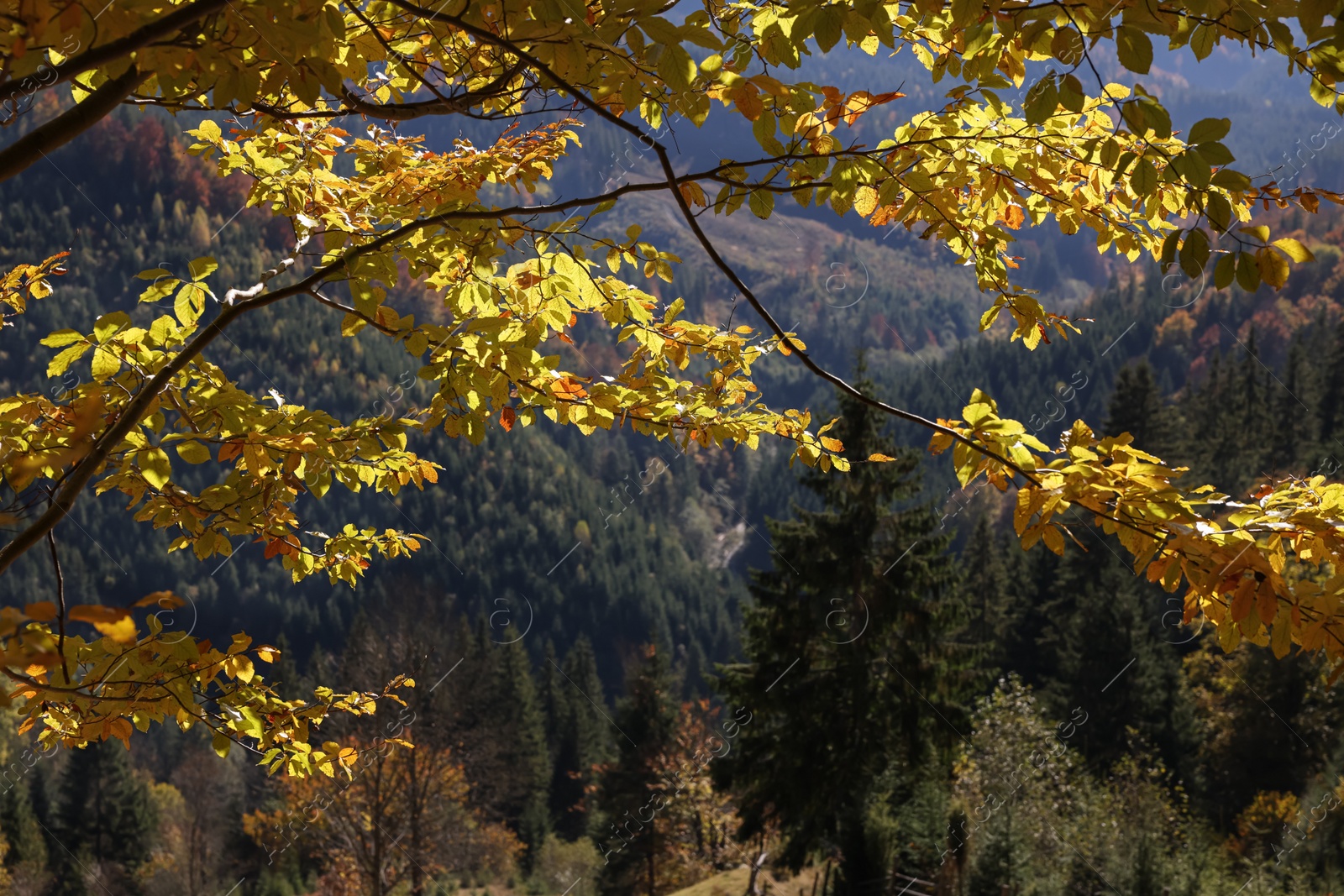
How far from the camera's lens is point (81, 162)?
364 ft

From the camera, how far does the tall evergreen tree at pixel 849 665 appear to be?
14938mm

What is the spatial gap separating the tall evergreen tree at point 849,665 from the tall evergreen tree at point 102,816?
98.1ft

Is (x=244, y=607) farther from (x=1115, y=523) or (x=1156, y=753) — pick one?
(x=1115, y=523)

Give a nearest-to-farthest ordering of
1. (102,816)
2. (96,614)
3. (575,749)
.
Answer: (96,614) → (102,816) → (575,749)

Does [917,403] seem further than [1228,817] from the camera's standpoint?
Yes

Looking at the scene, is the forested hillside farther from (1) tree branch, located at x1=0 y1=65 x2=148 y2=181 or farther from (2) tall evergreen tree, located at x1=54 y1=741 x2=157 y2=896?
(1) tree branch, located at x1=0 y1=65 x2=148 y2=181

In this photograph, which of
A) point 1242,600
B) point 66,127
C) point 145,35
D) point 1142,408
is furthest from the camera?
point 1142,408

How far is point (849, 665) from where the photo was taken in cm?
1515

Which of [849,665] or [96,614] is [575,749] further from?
[96,614]

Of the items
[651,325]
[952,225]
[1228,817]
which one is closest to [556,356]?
[651,325]

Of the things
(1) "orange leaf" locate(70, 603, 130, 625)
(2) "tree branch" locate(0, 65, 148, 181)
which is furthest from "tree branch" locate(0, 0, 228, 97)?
(1) "orange leaf" locate(70, 603, 130, 625)

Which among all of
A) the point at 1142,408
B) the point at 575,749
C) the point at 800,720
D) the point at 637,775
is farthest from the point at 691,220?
the point at 575,749

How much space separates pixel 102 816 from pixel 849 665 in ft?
109

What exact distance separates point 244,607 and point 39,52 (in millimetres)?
89050
